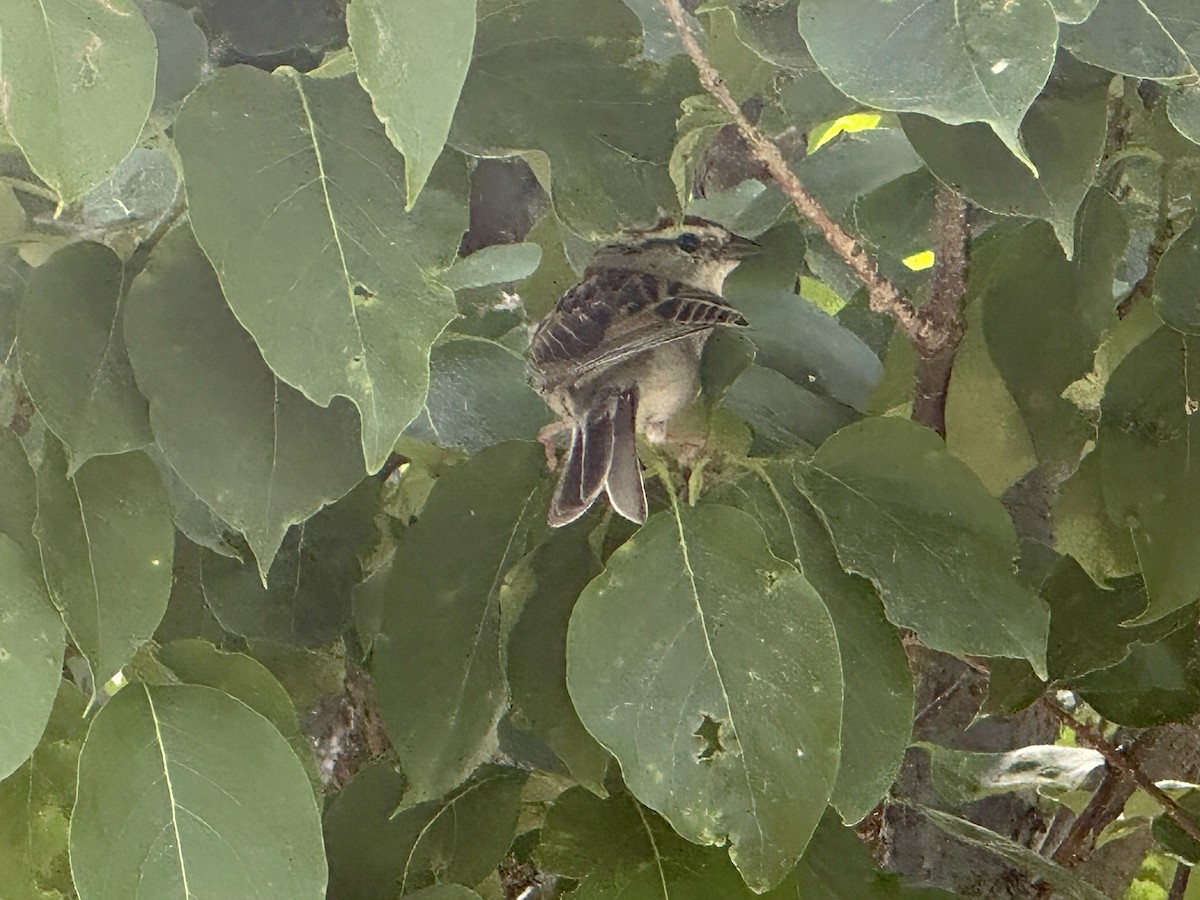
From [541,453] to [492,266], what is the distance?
14 cm

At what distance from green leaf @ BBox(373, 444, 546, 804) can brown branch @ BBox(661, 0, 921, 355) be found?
0.26 m

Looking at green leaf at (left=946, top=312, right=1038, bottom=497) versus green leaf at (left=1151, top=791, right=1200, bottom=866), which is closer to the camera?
green leaf at (left=946, top=312, right=1038, bottom=497)

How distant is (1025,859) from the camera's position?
955mm

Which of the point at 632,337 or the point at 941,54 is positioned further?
the point at 632,337

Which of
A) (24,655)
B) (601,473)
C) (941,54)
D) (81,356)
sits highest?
(941,54)

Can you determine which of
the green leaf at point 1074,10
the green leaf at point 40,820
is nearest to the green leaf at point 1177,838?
the green leaf at point 1074,10

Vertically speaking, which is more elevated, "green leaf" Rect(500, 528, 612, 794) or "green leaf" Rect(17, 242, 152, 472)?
"green leaf" Rect(17, 242, 152, 472)

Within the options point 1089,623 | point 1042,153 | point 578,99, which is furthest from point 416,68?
point 1089,623

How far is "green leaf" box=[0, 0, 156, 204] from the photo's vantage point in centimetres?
50

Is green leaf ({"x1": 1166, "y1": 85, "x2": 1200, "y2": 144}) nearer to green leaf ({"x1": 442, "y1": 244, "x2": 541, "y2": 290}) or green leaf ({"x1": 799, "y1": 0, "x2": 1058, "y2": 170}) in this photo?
green leaf ({"x1": 799, "y1": 0, "x2": 1058, "y2": 170})

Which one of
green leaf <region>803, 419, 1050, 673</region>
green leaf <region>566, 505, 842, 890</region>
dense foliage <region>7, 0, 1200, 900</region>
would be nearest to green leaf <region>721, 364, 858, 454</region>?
dense foliage <region>7, 0, 1200, 900</region>

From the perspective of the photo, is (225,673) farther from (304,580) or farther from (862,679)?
(862,679)

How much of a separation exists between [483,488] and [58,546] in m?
→ 0.27

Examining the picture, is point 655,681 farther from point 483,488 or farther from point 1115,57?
point 1115,57
